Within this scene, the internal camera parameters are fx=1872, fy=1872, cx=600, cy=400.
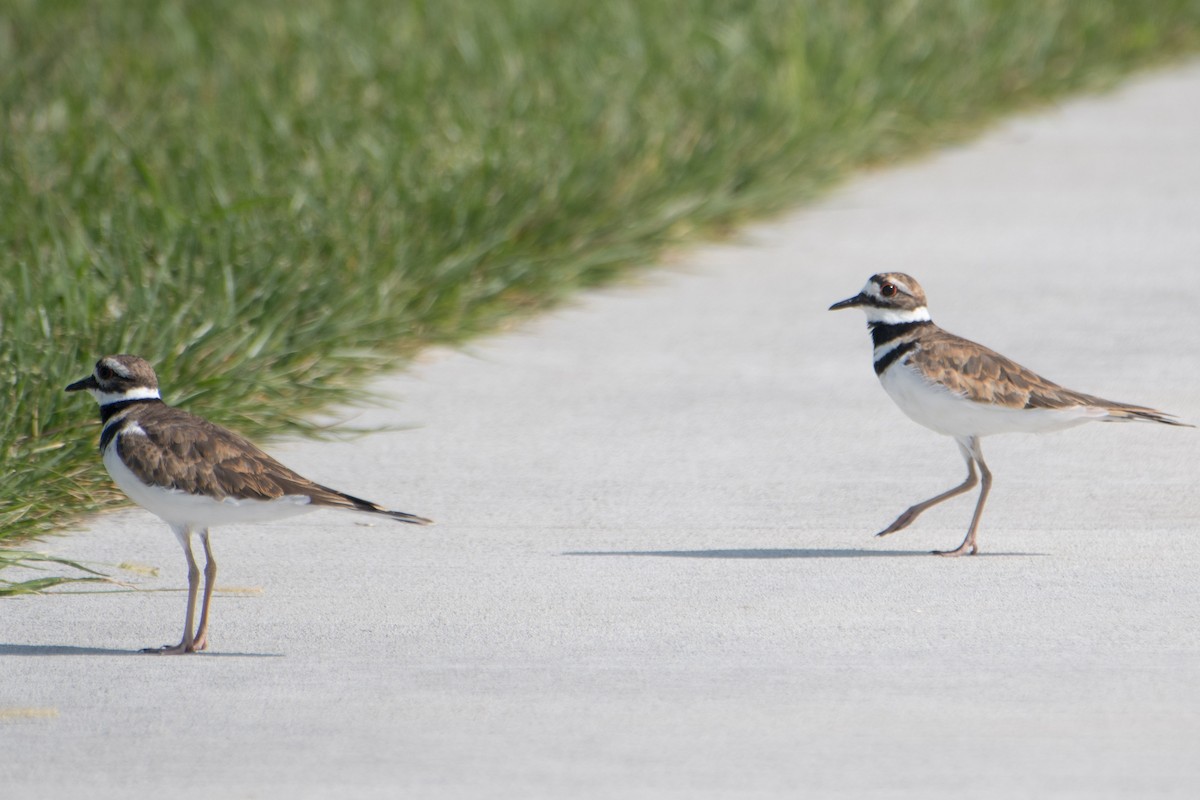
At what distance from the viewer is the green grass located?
25.1 ft

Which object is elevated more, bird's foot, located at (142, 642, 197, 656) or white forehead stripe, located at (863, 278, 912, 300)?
white forehead stripe, located at (863, 278, 912, 300)

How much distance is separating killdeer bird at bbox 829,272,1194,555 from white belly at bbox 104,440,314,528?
2.07m

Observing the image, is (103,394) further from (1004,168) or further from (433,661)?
(1004,168)

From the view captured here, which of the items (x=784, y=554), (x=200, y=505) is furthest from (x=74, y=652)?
(x=784, y=554)

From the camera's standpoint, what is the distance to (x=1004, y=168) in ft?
40.4

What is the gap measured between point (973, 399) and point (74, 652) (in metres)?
2.96

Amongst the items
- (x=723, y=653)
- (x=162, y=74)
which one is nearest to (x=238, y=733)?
(x=723, y=653)

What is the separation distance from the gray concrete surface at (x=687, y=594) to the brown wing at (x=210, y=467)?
1.40ft

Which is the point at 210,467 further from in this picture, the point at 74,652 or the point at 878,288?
the point at 878,288

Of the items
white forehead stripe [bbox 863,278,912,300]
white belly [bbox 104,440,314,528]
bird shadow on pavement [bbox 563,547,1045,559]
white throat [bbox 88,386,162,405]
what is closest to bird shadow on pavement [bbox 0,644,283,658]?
white belly [bbox 104,440,314,528]

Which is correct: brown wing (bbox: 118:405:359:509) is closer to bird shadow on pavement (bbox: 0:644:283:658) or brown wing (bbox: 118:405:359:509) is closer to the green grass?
bird shadow on pavement (bbox: 0:644:283:658)

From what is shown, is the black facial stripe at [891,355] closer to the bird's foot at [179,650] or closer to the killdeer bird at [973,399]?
the killdeer bird at [973,399]

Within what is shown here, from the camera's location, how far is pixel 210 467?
5363 millimetres

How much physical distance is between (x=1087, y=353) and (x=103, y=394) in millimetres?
4601
